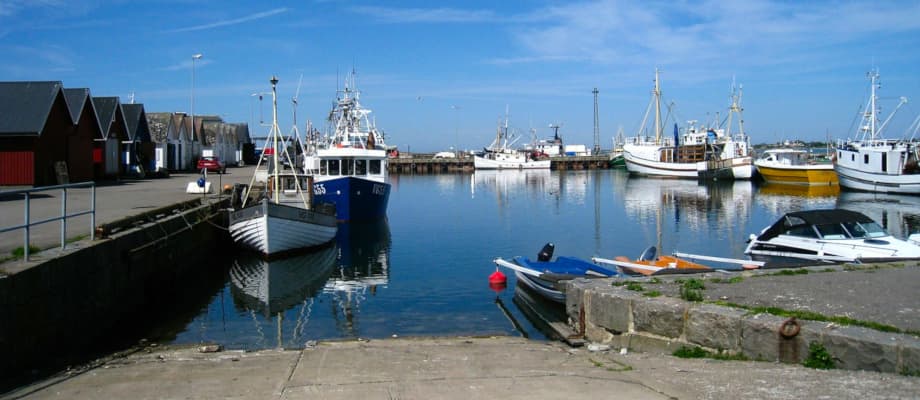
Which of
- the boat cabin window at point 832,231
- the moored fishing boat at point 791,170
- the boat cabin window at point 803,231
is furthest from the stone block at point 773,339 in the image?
the moored fishing boat at point 791,170

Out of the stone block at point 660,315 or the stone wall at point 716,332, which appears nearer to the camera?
the stone wall at point 716,332

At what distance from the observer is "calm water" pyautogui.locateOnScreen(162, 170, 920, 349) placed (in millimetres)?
14922

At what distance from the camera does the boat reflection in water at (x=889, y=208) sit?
1239 inches

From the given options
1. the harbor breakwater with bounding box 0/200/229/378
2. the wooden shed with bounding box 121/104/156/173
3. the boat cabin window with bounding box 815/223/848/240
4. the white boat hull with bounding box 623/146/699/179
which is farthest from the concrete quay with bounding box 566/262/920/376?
the white boat hull with bounding box 623/146/699/179

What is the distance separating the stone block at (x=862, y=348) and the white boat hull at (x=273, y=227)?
17361 millimetres

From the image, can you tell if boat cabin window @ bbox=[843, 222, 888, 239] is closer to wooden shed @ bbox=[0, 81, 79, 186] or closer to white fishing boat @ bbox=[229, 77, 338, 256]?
white fishing boat @ bbox=[229, 77, 338, 256]

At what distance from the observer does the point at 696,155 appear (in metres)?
77.6

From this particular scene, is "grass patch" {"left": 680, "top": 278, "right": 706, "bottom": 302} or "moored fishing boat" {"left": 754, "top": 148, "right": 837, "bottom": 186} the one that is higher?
"moored fishing boat" {"left": 754, "top": 148, "right": 837, "bottom": 186}

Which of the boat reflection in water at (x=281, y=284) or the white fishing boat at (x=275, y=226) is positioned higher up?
the white fishing boat at (x=275, y=226)

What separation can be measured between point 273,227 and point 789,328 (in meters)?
17.3

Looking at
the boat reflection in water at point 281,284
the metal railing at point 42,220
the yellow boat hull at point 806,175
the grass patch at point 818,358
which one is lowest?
the boat reflection in water at point 281,284

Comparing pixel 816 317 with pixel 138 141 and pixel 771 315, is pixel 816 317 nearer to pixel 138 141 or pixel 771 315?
pixel 771 315

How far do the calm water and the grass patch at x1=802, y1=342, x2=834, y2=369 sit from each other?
6349 mm

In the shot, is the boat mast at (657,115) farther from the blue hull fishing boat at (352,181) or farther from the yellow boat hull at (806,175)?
the blue hull fishing boat at (352,181)
